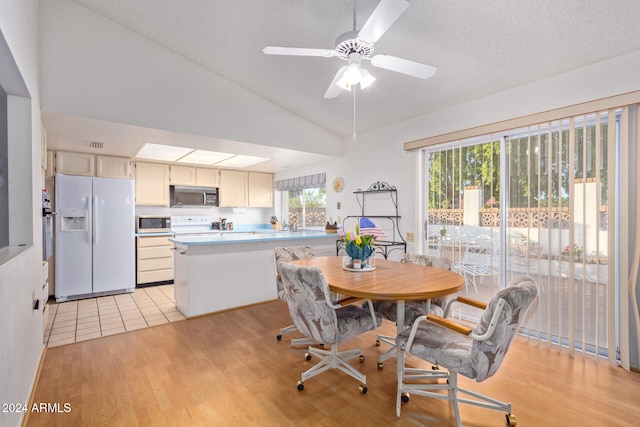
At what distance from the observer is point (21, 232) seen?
209 centimetres

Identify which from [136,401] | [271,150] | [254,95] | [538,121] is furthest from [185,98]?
[538,121]

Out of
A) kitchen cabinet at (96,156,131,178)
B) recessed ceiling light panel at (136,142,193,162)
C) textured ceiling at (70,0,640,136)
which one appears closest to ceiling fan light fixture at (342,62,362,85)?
textured ceiling at (70,0,640,136)

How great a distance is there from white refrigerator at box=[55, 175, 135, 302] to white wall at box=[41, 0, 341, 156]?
179cm

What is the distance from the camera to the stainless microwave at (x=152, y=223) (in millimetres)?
4815

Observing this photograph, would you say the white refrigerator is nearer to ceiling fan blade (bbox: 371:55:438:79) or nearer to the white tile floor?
the white tile floor

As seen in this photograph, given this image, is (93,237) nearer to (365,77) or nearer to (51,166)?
(51,166)

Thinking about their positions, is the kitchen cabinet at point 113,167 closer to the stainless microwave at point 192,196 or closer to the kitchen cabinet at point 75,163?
the kitchen cabinet at point 75,163

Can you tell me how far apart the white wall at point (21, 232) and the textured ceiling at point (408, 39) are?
110 cm

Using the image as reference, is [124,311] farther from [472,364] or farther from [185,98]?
[472,364]

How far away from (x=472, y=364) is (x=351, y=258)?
1125 mm

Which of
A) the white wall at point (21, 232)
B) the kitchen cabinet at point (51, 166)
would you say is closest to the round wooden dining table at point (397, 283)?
the white wall at point (21, 232)

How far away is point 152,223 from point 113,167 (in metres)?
1.03

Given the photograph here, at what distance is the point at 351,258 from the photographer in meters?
2.43

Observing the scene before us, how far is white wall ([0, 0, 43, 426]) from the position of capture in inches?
55.6
